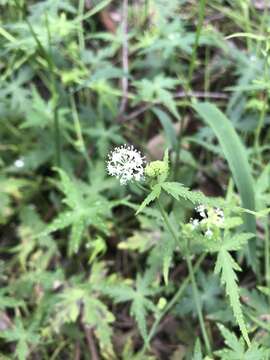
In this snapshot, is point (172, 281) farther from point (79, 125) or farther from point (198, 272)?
point (79, 125)

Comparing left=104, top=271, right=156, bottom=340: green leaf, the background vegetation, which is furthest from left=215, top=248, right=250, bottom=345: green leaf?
left=104, top=271, right=156, bottom=340: green leaf

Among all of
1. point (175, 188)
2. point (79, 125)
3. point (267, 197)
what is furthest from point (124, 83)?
A: point (175, 188)

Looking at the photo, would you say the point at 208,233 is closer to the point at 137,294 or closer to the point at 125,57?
the point at 137,294

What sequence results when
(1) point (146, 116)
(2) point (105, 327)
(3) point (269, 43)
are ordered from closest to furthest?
(3) point (269, 43) < (2) point (105, 327) < (1) point (146, 116)

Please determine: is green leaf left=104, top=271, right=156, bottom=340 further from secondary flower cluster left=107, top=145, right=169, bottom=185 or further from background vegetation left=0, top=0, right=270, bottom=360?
secondary flower cluster left=107, top=145, right=169, bottom=185

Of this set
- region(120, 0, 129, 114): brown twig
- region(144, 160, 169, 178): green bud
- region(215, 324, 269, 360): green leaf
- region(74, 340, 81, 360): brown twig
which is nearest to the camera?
region(144, 160, 169, 178): green bud

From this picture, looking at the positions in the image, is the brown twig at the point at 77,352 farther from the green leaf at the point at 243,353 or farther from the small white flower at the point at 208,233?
the small white flower at the point at 208,233

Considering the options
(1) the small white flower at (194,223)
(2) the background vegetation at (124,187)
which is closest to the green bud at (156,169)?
(1) the small white flower at (194,223)
